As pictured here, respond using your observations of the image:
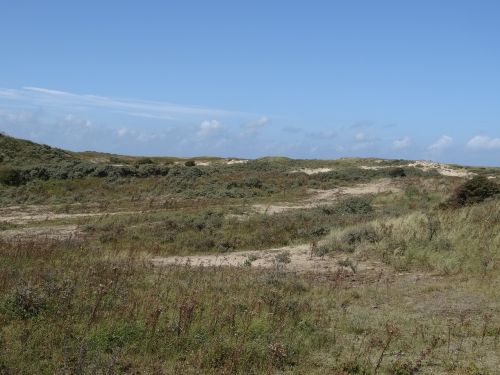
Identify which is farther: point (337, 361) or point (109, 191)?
point (109, 191)

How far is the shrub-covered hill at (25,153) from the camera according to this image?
47909 mm

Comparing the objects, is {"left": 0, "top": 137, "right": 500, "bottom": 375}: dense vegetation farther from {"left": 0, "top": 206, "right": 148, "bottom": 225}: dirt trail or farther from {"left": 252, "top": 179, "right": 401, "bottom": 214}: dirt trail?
{"left": 252, "top": 179, "right": 401, "bottom": 214}: dirt trail

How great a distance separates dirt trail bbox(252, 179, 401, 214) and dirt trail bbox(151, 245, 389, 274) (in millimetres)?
8480

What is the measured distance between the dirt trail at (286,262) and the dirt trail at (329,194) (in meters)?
8.48

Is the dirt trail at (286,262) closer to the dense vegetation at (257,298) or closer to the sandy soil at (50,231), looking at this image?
the dense vegetation at (257,298)

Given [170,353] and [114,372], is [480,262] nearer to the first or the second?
[170,353]

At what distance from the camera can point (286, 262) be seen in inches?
566

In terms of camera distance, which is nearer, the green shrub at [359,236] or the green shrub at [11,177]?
the green shrub at [359,236]

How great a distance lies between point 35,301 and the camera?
23.9ft

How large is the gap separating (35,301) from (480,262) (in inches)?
400

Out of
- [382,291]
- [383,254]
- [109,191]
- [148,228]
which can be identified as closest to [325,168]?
[109,191]

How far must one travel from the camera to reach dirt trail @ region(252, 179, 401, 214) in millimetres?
26794

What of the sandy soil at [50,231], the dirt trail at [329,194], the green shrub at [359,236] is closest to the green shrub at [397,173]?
the dirt trail at [329,194]

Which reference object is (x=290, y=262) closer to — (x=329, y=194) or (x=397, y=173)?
(x=329, y=194)
